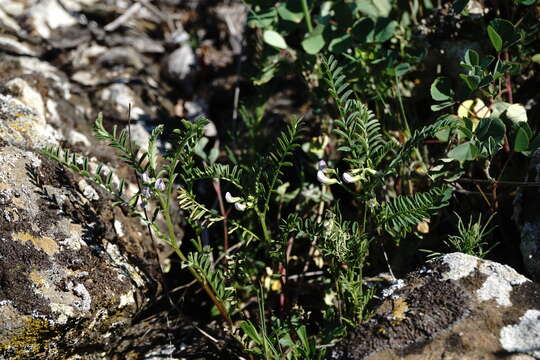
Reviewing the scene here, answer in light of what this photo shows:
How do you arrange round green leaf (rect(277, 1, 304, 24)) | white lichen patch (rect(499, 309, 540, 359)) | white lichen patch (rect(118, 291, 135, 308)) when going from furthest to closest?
round green leaf (rect(277, 1, 304, 24)) < white lichen patch (rect(118, 291, 135, 308)) < white lichen patch (rect(499, 309, 540, 359))

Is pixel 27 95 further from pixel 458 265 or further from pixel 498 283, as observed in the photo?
pixel 498 283

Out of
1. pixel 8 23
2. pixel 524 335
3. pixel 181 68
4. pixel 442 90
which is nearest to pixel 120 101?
pixel 181 68

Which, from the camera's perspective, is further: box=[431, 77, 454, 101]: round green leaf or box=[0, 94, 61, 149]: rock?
box=[0, 94, 61, 149]: rock

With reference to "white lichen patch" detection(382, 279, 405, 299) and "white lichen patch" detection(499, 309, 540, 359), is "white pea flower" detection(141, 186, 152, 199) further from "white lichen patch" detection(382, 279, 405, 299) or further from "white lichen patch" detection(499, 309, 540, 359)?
"white lichen patch" detection(499, 309, 540, 359)

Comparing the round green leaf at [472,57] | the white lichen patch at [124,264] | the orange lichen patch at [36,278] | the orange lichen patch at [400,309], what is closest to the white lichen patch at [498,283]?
the orange lichen patch at [400,309]

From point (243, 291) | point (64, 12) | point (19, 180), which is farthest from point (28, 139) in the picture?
point (64, 12)

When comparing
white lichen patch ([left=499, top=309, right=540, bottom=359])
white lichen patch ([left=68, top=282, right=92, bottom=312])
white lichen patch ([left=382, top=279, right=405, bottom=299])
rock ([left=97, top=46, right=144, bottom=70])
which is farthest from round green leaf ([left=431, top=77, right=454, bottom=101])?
rock ([left=97, top=46, right=144, bottom=70])
